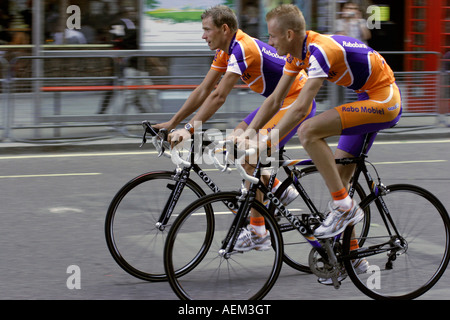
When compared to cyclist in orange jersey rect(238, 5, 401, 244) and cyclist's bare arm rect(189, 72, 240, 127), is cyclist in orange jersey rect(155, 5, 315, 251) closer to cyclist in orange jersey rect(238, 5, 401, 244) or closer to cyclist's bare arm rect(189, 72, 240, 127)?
cyclist's bare arm rect(189, 72, 240, 127)

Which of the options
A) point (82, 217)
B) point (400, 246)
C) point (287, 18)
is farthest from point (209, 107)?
point (82, 217)

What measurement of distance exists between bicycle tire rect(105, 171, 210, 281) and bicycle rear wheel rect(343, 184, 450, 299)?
1.14m

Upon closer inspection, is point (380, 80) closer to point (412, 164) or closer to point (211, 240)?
point (211, 240)

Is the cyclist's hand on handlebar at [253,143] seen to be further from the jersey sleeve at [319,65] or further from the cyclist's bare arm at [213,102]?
the cyclist's bare arm at [213,102]

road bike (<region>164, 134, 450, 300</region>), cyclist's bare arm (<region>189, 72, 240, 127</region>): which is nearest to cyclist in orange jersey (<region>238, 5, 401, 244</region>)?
road bike (<region>164, 134, 450, 300</region>)

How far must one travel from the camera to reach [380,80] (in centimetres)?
457

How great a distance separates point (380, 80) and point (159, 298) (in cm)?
188

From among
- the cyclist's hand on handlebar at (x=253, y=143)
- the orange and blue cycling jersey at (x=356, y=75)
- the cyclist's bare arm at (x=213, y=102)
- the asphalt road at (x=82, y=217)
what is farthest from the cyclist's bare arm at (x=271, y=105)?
the asphalt road at (x=82, y=217)

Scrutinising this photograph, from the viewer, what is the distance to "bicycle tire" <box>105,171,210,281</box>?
4.93 m

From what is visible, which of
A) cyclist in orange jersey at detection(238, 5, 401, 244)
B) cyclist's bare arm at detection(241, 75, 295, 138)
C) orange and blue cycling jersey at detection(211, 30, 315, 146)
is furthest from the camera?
orange and blue cycling jersey at detection(211, 30, 315, 146)

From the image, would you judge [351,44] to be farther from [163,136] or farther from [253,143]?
[163,136]

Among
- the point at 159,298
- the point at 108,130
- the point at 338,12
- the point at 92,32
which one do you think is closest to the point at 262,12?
the point at 338,12

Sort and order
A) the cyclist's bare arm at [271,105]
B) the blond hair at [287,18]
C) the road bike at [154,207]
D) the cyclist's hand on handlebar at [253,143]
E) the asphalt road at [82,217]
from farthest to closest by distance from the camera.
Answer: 1. the road bike at [154,207]
2. the asphalt road at [82,217]
3. the cyclist's bare arm at [271,105]
4. the blond hair at [287,18]
5. the cyclist's hand on handlebar at [253,143]

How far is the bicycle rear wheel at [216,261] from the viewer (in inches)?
168
